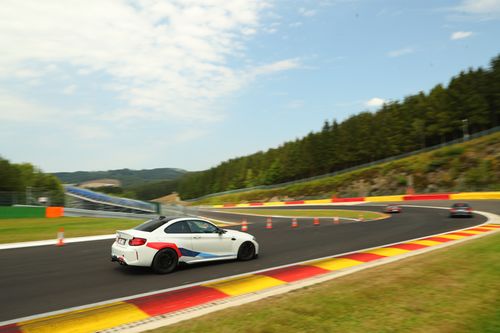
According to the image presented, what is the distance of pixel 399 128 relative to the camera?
80500 mm

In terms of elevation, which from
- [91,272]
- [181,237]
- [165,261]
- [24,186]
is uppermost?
[24,186]

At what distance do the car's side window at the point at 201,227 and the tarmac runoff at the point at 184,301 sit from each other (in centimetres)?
180

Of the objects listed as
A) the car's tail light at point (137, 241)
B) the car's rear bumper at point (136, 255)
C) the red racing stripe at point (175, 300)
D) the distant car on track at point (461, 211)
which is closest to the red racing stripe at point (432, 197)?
the distant car on track at point (461, 211)

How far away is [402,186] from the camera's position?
5853 centimetres

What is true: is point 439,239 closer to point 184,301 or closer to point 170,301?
point 184,301

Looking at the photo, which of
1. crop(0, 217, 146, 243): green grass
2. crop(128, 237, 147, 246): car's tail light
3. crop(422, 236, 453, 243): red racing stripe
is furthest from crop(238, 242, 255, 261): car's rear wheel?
crop(0, 217, 146, 243): green grass

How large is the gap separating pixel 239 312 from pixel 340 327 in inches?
57.9

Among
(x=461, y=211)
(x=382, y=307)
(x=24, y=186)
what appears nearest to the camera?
(x=382, y=307)

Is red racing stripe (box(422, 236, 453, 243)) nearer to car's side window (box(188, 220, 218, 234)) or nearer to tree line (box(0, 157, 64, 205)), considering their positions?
car's side window (box(188, 220, 218, 234))

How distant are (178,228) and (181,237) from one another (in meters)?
0.24

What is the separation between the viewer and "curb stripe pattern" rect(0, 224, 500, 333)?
5.53 metres


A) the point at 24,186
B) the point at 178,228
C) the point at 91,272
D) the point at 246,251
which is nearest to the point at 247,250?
the point at 246,251

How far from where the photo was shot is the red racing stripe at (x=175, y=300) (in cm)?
621

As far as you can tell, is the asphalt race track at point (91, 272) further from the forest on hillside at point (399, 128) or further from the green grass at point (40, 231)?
the forest on hillside at point (399, 128)
